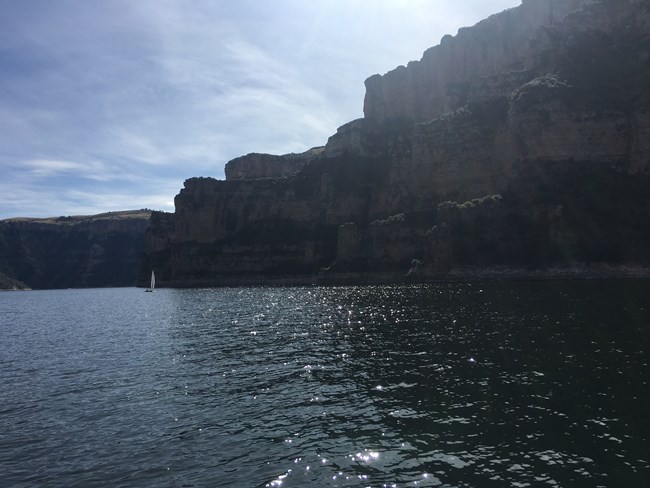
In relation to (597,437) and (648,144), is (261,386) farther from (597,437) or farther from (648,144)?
(648,144)

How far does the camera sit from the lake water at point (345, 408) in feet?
54.2

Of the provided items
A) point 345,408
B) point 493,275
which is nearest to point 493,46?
point 493,275

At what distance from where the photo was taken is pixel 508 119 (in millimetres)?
138875

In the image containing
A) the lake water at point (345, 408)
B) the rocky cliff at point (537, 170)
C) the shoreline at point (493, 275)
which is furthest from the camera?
the rocky cliff at point (537, 170)

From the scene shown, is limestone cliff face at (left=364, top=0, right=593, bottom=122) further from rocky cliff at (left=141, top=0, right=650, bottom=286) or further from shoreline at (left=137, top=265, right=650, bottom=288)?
shoreline at (left=137, top=265, right=650, bottom=288)

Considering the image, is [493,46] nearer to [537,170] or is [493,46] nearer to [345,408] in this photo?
[537,170]

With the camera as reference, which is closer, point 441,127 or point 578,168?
point 578,168

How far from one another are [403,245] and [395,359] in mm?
120950

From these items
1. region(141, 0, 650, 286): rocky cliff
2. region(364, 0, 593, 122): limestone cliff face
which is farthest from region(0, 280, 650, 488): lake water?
region(364, 0, 593, 122): limestone cliff face

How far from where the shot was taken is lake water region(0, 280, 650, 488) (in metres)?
16.5

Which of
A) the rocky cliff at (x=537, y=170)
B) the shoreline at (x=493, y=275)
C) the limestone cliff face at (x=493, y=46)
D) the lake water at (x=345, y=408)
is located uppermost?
the limestone cliff face at (x=493, y=46)

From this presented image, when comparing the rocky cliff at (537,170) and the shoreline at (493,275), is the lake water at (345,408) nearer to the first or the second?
the shoreline at (493,275)

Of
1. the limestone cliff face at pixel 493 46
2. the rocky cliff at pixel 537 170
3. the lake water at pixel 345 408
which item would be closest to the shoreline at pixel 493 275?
the rocky cliff at pixel 537 170

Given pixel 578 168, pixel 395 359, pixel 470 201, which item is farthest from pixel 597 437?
pixel 470 201
